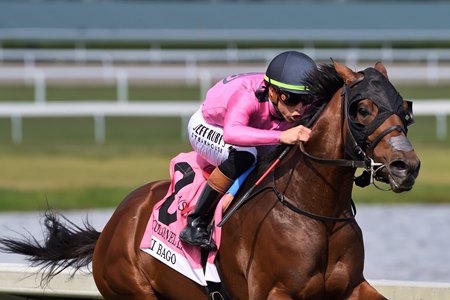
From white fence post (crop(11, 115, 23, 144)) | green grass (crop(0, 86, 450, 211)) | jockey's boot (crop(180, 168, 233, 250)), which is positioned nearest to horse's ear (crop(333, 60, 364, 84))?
jockey's boot (crop(180, 168, 233, 250))

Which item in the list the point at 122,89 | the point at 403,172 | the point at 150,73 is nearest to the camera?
the point at 403,172

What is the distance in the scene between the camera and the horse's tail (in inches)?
231

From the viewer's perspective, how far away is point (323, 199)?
4383 millimetres

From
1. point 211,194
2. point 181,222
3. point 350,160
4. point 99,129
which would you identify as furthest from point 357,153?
point 99,129

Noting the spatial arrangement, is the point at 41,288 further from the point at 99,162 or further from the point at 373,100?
the point at 99,162

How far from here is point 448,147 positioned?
1792cm

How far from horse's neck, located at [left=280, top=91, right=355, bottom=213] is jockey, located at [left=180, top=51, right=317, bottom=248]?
0.07 metres

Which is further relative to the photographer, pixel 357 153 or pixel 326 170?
pixel 326 170

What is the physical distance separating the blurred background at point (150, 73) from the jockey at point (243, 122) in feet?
11.2

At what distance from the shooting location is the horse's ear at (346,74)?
421 cm

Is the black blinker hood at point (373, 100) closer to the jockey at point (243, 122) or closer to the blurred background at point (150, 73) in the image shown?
the jockey at point (243, 122)

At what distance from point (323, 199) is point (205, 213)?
2.33ft

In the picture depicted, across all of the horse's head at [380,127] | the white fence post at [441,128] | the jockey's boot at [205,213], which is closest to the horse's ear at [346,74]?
the horse's head at [380,127]

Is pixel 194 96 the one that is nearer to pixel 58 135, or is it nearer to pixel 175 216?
pixel 58 135
